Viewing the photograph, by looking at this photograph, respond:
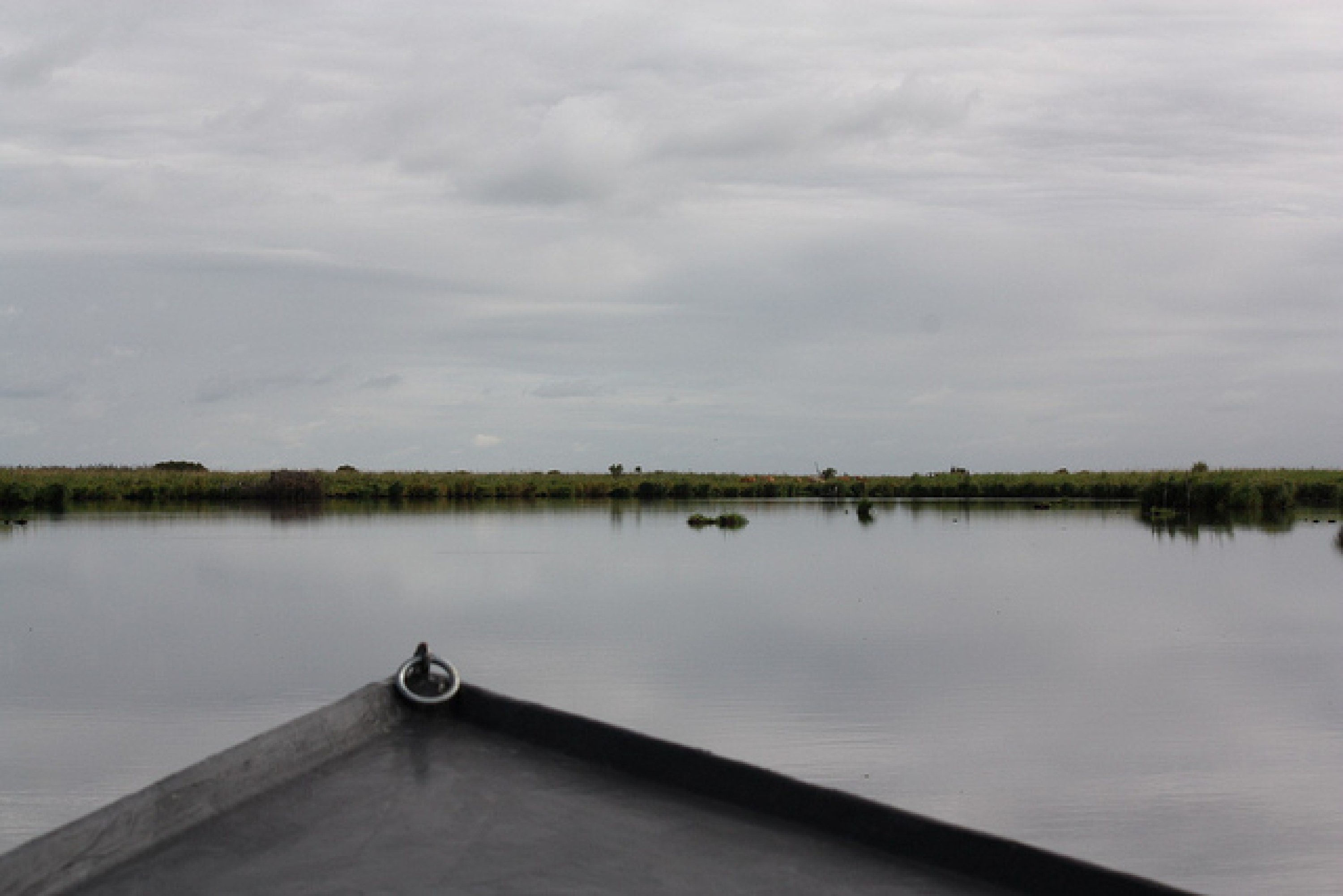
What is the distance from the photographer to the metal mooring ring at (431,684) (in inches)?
136

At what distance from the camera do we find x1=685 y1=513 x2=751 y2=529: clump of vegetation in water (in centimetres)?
2905

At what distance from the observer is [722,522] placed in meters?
29.3

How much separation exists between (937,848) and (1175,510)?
3784cm

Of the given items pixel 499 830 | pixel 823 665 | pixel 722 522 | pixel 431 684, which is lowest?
pixel 823 665

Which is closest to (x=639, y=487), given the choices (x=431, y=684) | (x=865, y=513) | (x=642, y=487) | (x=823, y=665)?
(x=642, y=487)

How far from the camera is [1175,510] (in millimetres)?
37531

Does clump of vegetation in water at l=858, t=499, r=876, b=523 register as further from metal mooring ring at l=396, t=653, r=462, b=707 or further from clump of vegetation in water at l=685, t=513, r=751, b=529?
metal mooring ring at l=396, t=653, r=462, b=707

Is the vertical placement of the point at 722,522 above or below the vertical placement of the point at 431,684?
below

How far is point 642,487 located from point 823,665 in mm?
43730

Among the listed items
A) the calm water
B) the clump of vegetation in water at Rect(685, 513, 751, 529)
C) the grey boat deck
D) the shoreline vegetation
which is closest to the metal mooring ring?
the grey boat deck

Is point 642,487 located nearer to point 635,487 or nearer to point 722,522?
point 635,487

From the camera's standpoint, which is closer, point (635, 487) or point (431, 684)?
point (431, 684)

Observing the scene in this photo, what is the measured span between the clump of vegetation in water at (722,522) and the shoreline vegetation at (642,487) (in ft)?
52.9

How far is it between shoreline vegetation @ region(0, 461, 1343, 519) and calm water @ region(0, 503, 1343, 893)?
1712cm
